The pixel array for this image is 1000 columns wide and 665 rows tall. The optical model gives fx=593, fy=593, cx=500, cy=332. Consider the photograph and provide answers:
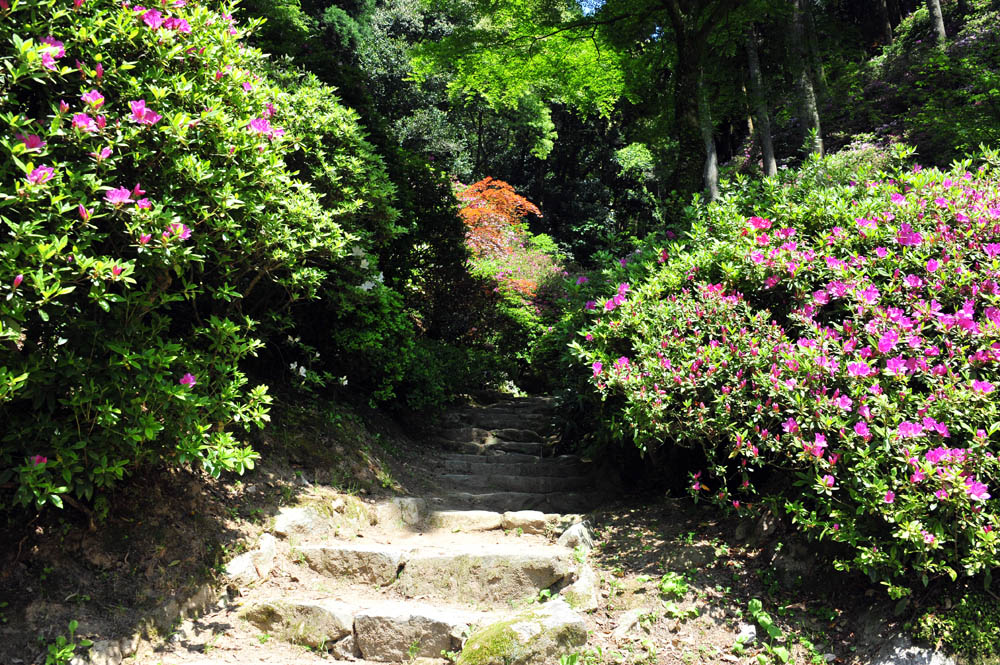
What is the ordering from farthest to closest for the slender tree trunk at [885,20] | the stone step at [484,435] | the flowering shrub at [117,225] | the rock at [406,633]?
the slender tree trunk at [885,20]
the stone step at [484,435]
the rock at [406,633]
the flowering shrub at [117,225]

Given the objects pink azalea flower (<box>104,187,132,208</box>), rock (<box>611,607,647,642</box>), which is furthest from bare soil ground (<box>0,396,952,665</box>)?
pink azalea flower (<box>104,187,132,208</box>)

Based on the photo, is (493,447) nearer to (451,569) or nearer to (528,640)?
(451,569)

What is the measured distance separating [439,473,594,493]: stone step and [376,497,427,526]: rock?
0.99 m

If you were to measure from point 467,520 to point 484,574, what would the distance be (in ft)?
3.31

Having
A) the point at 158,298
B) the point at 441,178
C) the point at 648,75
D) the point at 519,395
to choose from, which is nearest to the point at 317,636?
the point at 158,298

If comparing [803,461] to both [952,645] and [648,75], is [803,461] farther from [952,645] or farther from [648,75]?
[648,75]

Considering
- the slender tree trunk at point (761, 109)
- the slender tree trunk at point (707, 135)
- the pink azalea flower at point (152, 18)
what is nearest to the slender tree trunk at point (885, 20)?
the slender tree trunk at point (761, 109)

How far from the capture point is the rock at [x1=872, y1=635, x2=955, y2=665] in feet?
8.41

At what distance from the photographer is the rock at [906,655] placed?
2562mm

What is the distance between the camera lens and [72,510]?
324 cm

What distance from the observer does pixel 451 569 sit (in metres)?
3.61

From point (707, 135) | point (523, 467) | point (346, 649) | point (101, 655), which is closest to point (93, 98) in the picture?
point (101, 655)

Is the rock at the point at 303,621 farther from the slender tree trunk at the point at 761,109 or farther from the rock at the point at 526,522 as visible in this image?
the slender tree trunk at the point at 761,109

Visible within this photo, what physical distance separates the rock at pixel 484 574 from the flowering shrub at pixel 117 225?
1.32 metres
